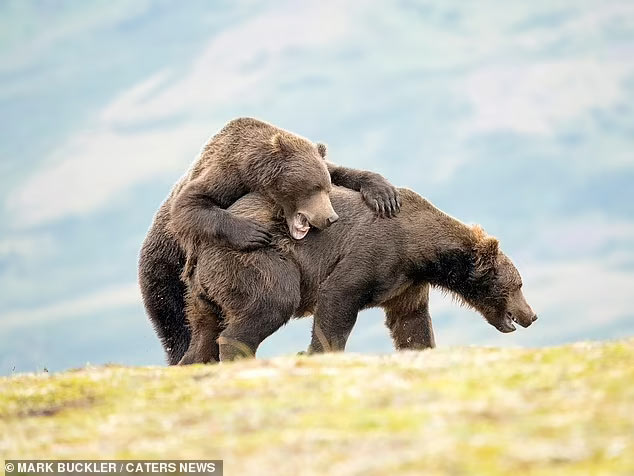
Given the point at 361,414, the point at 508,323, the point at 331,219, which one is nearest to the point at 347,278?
the point at 331,219

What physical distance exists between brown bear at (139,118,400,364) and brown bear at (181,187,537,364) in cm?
13

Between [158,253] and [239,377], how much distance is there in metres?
5.43

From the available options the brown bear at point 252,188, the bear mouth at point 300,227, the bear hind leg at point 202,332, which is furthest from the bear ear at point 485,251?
the bear hind leg at point 202,332

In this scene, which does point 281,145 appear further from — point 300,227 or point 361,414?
point 361,414

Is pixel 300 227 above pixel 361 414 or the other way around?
above

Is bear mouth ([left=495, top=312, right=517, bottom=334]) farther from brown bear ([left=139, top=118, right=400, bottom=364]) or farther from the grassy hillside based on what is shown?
the grassy hillside

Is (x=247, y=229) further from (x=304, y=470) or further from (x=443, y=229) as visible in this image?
(x=304, y=470)

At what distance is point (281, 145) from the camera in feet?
35.9

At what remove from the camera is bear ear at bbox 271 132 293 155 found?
35.8ft

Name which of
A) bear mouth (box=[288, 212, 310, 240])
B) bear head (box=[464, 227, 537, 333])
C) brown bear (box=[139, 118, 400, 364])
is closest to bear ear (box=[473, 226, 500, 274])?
bear head (box=[464, 227, 537, 333])

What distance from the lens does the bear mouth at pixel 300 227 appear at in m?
10.8

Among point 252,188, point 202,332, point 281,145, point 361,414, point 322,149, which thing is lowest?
point 361,414

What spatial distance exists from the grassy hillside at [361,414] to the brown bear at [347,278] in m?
2.59

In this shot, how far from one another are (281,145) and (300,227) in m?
0.90
